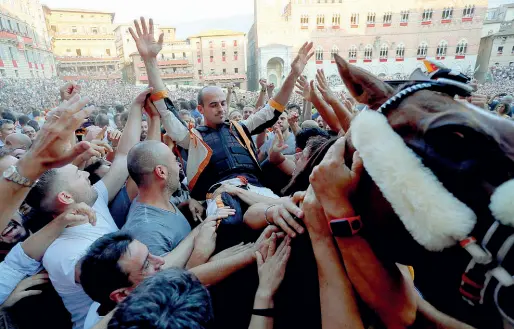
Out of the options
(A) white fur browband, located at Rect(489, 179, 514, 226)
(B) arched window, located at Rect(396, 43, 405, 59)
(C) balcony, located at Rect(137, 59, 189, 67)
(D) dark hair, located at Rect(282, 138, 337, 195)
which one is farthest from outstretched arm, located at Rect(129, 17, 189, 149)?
(C) balcony, located at Rect(137, 59, 189, 67)

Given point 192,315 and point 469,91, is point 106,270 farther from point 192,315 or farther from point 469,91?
point 469,91

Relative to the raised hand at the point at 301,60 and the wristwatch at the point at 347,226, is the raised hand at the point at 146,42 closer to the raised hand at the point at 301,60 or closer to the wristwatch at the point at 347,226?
the raised hand at the point at 301,60

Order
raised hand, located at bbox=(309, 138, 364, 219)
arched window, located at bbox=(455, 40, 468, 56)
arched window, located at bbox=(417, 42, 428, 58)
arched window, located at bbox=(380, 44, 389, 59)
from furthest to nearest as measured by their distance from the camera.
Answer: arched window, located at bbox=(380, 44, 389, 59) → arched window, located at bbox=(417, 42, 428, 58) → arched window, located at bbox=(455, 40, 468, 56) → raised hand, located at bbox=(309, 138, 364, 219)

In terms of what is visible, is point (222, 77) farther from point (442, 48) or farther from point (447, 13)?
point (447, 13)

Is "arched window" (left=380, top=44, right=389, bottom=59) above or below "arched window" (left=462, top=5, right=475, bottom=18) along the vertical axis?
below

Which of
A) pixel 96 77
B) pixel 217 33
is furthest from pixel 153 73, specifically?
pixel 96 77

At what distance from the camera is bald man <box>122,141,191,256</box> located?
7.41ft

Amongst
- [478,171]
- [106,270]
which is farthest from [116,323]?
[478,171]

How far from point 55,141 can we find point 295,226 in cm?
141

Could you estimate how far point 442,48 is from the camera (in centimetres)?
4153

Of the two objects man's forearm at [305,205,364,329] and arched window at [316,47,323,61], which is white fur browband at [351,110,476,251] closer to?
man's forearm at [305,205,364,329]

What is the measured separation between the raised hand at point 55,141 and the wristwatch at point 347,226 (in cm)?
144

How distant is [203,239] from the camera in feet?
6.43

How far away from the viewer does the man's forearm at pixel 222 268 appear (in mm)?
1566
